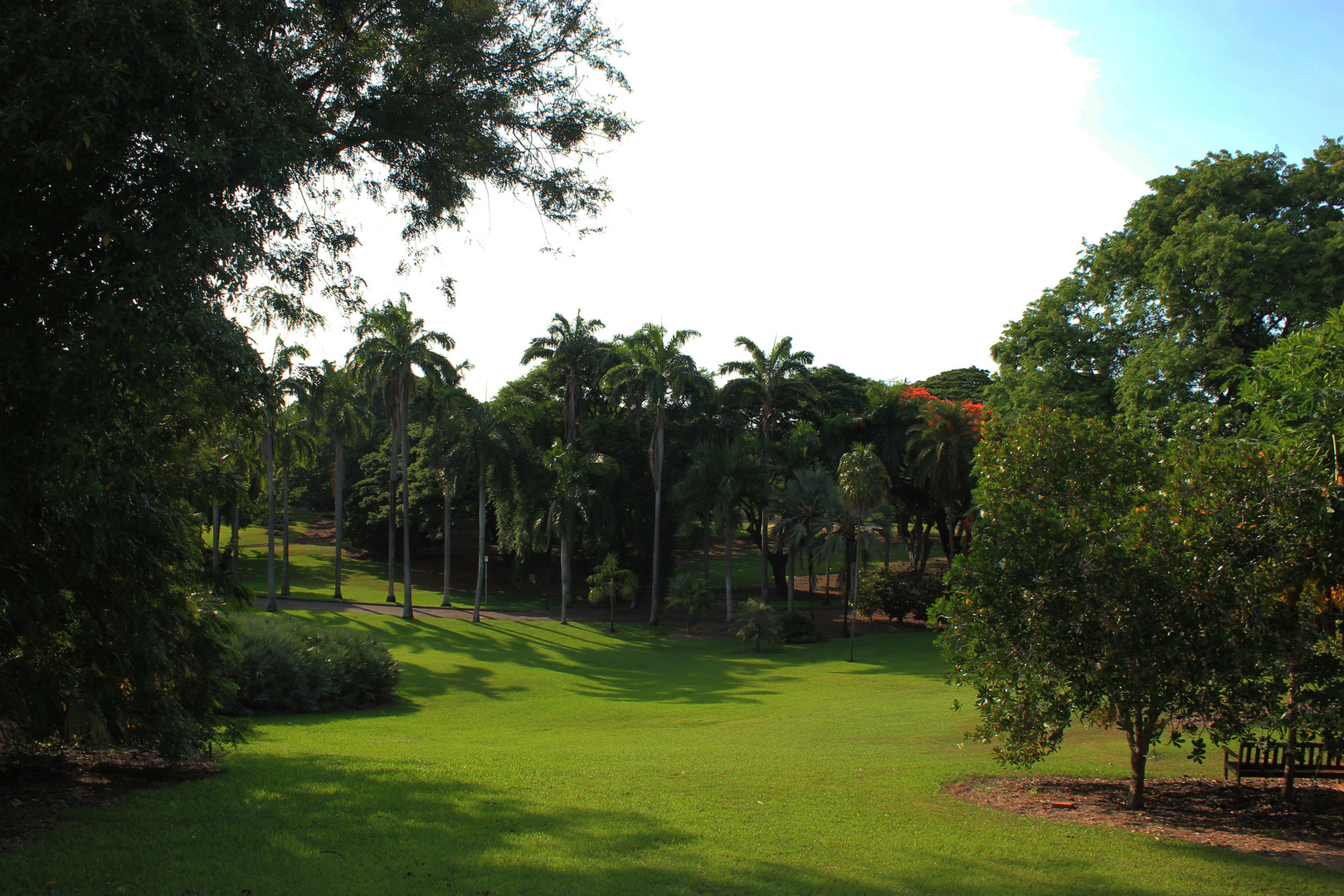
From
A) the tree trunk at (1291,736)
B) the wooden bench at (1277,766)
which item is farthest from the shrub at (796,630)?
the tree trunk at (1291,736)

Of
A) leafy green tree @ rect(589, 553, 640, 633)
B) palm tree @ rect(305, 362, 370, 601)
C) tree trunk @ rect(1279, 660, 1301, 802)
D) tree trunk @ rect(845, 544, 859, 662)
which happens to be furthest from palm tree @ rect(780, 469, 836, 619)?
tree trunk @ rect(1279, 660, 1301, 802)

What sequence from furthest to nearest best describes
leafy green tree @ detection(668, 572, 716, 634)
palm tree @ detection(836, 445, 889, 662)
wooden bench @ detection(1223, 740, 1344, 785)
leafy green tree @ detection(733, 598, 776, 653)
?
1. leafy green tree @ detection(668, 572, 716, 634)
2. leafy green tree @ detection(733, 598, 776, 653)
3. palm tree @ detection(836, 445, 889, 662)
4. wooden bench @ detection(1223, 740, 1344, 785)

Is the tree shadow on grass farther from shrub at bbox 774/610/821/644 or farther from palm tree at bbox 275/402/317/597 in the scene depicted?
palm tree at bbox 275/402/317/597

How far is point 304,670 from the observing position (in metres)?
19.4

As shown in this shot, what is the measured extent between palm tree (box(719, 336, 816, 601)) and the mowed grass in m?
27.8

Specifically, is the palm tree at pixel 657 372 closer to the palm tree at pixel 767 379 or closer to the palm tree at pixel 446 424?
the palm tree at pixel 767 379

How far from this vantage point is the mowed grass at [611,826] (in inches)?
280

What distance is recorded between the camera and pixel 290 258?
432 inches

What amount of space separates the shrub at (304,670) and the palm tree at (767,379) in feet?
84.9

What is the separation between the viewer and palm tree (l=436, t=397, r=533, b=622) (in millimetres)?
39656

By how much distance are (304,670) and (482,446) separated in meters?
20.8

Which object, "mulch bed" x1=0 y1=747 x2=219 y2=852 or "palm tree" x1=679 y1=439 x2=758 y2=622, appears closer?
"mulch bed" x1=0 y1=747 x2=219 y2=852

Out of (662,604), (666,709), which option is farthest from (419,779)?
(662,604)

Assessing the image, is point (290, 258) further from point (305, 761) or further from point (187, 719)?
point (305, 761)
